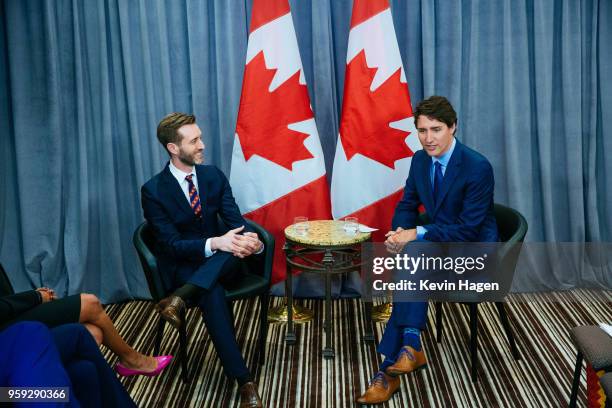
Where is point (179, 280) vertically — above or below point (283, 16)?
below

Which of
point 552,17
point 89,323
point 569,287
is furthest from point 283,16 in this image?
point 569,287

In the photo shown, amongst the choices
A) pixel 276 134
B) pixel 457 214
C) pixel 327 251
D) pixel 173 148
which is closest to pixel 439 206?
pixel 457 214

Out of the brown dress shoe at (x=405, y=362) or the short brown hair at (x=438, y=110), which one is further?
the short brown hair at (x=438, y=110)

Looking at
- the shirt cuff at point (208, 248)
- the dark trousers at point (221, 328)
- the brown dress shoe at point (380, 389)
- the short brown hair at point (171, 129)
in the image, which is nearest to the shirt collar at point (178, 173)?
the short brown hair at point (171, 129)

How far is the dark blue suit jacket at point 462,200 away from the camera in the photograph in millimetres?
3201

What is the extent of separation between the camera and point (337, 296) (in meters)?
4.32

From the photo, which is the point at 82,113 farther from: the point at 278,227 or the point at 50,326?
the point at 50,326

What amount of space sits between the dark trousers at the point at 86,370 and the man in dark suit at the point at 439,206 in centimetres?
115

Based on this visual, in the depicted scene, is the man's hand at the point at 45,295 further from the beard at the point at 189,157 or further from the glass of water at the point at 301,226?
the glass of water at the point at 301,226

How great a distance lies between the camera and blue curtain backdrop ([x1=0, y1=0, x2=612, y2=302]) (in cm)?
408

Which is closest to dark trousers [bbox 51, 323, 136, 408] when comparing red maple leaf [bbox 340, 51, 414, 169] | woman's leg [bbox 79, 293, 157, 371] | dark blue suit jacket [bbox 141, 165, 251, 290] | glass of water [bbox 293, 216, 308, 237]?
woman's leg [bbox 79, 293, 157, 371]

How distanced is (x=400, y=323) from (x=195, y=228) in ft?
3.76

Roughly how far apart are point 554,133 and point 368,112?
1.24m

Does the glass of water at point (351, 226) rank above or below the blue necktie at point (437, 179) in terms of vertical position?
below
